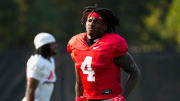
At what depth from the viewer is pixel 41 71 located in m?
6.57

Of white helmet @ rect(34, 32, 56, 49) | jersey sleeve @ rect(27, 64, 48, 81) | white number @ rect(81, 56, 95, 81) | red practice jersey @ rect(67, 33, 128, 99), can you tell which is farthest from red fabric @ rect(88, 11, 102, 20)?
white helmet @ rect(34, 32, 56, 49)

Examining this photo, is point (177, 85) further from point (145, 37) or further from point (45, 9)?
point (145, 37)

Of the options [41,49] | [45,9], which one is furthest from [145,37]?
[41,49]

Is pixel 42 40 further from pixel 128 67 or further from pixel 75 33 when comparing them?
pixel 75 33

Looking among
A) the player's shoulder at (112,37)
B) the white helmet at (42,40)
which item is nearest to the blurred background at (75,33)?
the player's shoulder at (112,37)

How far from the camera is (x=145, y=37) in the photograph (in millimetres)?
38719

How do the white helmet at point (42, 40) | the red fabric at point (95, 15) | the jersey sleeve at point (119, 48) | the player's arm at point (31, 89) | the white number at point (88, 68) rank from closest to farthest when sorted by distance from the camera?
the jersey sleeve at point (119, 48) → the white number at point (88, 68) → the red fabric at point (95, 15) → the player's arm at point (31, 89) → the white helmet at point (42, 40)

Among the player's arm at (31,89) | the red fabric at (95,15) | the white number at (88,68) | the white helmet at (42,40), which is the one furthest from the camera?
the white helmet at (42,40)

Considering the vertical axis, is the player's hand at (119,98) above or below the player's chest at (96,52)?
below

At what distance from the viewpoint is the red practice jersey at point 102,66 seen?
16.7 feet

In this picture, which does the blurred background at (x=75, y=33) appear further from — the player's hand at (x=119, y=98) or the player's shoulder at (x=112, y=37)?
the player's hand at (x=119, y=98)

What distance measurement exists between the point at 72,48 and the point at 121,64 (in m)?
0.62

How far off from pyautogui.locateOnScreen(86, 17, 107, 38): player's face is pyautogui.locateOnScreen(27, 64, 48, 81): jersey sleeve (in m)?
1.44

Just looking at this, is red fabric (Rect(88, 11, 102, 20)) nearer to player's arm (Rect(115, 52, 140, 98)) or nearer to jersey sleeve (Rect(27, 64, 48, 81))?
player's arm (Rect(115, 52, 140, 98))
